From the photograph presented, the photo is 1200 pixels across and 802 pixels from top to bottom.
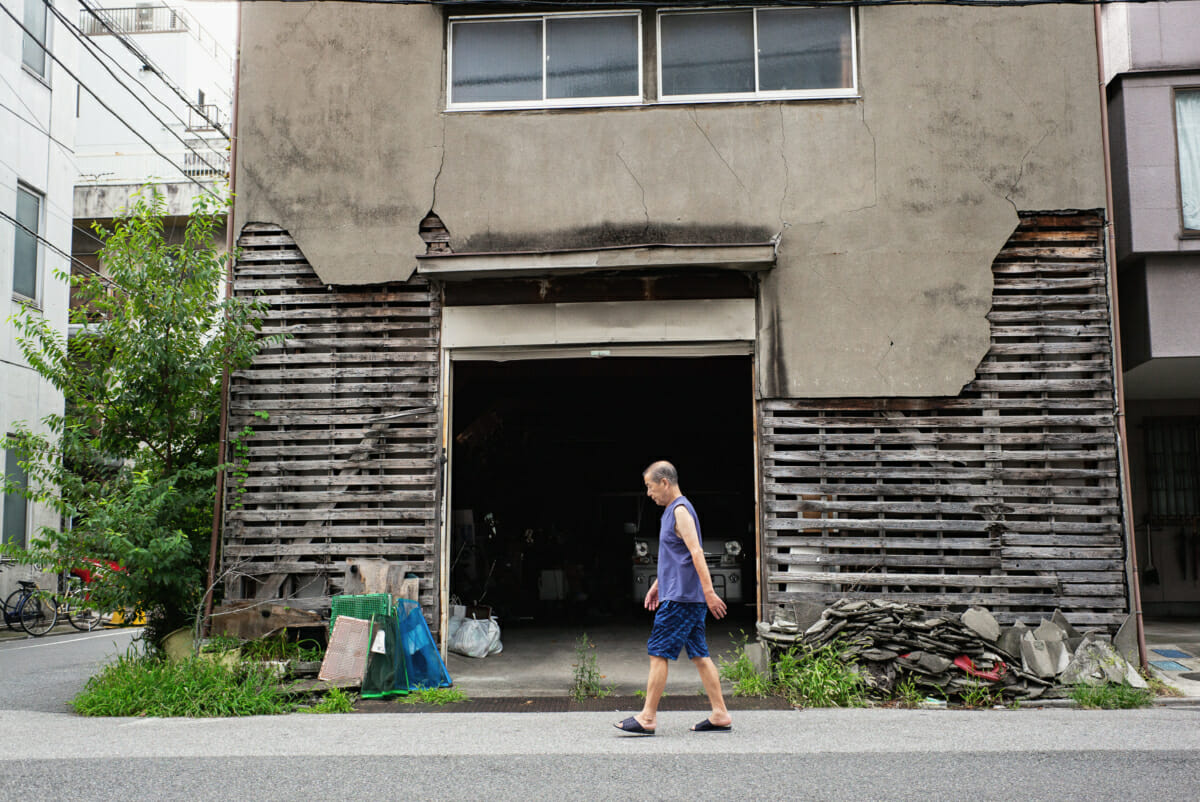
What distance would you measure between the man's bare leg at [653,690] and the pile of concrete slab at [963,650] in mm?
2382

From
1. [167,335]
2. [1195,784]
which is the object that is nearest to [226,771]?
[167,335]

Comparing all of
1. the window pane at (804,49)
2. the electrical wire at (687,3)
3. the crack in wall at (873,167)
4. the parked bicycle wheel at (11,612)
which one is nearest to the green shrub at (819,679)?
the crack in wall at (873,167)

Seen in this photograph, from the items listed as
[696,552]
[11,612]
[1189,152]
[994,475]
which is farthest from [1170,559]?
[11,612]

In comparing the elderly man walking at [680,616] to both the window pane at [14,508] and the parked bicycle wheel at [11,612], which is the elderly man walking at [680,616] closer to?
the parked bicycle wheel at [11,612]

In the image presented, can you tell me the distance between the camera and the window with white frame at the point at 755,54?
9633mm

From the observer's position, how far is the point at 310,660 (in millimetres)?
8688

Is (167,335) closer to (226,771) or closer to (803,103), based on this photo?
(226,771)

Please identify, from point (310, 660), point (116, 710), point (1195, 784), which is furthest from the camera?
point (310, 660)

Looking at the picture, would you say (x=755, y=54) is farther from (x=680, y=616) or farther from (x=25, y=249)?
(x=25, y=249)

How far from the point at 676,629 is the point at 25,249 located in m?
16.7

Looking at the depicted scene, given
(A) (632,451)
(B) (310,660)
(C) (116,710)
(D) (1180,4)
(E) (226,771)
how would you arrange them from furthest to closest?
(A) (632,451), (D) (1180,4), (B) (310,660), (C) (116,710), (E) (226,771)

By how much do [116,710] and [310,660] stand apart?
5.13ft

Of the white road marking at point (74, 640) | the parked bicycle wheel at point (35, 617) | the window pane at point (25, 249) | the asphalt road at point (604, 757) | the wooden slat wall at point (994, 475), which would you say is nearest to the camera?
the asphalt road at point (604, 757)

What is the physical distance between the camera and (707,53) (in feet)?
32.2
